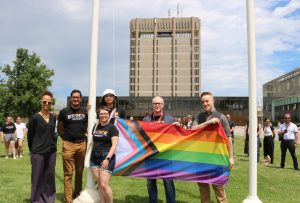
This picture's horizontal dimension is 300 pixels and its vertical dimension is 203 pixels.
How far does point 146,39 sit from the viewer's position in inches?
6334

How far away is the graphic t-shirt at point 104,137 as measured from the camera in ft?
20.1

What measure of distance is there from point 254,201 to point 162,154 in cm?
196

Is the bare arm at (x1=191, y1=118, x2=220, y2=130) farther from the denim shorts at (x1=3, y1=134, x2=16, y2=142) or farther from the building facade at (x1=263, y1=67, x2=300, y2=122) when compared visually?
the building facade at (x1=263, y1=67, x2=300, y2=122)

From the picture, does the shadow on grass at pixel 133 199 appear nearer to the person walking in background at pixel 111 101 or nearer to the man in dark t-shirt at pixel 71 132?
the man in dark t-shirt at pixel 71 132

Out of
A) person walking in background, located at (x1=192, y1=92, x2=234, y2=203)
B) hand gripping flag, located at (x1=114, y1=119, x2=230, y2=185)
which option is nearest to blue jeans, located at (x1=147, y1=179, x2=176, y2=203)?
hand gripping flag, located at (x1=114, y1=119, x2=230, y2=185)

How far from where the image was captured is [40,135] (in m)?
6.52

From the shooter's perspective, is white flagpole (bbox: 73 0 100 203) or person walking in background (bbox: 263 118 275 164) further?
person walking in background (bbox: 263 118 275 164)

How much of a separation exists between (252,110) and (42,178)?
13.9ft

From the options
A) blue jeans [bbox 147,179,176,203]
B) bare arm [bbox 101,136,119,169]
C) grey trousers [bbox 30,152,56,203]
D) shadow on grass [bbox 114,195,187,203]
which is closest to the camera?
bare arm [bbox 101,136,119,169]

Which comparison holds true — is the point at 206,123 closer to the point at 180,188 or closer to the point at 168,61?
the point at 180,188

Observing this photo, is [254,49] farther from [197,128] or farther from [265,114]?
[265,114]

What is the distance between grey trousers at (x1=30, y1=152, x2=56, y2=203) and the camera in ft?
21.3

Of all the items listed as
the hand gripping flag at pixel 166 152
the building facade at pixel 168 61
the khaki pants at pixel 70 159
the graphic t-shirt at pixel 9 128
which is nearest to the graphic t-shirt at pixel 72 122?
the khaki pants at pixel 70 159

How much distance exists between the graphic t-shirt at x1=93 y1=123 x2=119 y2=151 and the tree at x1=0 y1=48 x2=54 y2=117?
4627cm
